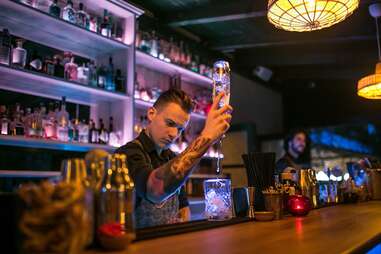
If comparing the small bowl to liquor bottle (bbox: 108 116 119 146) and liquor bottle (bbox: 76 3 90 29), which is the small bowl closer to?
liquor bottle (bbox: 108 116 119 146)

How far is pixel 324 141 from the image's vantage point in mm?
6828

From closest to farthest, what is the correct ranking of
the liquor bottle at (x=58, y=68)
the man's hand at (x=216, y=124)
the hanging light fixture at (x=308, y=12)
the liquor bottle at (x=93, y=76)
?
the man's hand at (x=216, y=124), the hanging light fixture at (x=308, y=12), the liquor bottle at (x=58, y=68), the liquor bottle at (x=93, y=76)

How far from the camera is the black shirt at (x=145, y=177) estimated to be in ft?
4.67

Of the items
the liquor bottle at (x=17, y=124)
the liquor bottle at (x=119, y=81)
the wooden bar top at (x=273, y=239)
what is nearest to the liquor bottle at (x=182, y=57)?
the liquor bottle at (x=119, y=81)

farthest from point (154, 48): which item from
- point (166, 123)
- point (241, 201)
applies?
point (241, 201)

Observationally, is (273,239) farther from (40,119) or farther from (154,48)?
(154,48)

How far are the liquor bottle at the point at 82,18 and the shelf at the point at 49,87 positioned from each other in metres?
0.50

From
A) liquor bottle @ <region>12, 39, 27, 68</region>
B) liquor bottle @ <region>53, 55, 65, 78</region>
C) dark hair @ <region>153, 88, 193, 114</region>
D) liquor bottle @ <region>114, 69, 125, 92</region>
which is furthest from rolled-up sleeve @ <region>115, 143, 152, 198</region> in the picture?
liquor bottle @ <region>114, 69, 125, 92</region>

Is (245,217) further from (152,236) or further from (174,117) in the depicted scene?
(152,236)

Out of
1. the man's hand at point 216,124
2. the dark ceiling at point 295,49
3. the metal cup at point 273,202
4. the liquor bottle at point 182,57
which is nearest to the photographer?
the man's hand at point 216,124

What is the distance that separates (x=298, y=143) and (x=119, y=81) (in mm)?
1971

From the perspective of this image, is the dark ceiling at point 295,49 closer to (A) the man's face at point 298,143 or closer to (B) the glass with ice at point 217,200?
(A) the man's face at point 298,143

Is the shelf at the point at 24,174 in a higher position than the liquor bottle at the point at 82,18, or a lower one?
lower

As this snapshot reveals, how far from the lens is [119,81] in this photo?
3.47m
